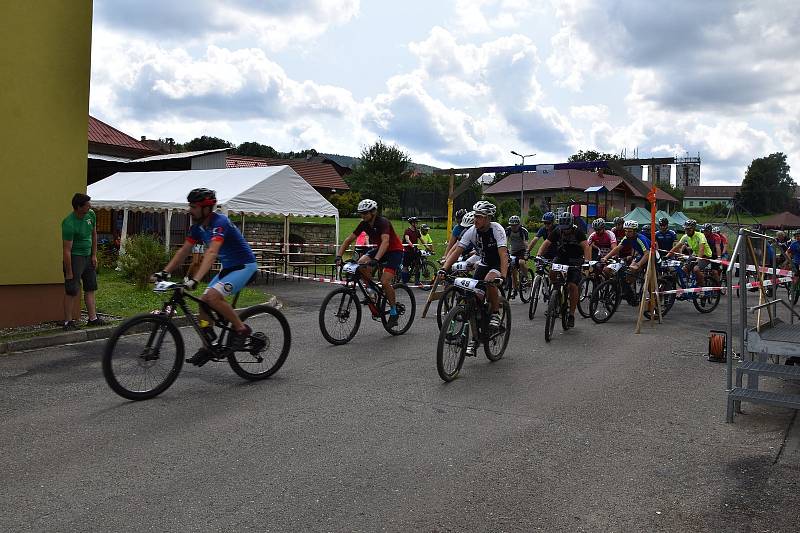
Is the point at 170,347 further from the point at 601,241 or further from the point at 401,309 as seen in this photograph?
the point at 601,241

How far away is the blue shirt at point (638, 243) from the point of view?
1455 centimetres

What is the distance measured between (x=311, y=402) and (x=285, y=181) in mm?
14592

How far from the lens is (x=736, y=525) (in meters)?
4.15

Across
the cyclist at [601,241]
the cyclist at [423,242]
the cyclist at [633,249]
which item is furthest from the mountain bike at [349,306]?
the cyclist at [423,242]

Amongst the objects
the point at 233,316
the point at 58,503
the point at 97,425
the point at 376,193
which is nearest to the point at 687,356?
the point at 233,316

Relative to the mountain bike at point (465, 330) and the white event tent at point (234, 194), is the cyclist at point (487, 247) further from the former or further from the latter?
the white event tent at point (234, 194)

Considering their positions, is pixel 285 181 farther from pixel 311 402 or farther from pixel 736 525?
pixel 736 525

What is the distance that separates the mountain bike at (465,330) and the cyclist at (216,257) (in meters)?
2.03

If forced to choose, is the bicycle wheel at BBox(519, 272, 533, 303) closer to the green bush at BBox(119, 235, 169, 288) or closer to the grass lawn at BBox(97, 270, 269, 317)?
the grass lawn at BBox(97, 270, 269, 317)

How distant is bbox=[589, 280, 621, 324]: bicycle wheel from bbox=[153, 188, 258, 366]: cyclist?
24.5ft

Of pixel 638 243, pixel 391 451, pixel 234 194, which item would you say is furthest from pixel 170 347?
pixel 234 194

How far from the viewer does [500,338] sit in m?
9.19

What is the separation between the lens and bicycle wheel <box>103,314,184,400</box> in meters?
6.34

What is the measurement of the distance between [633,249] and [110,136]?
25.2m
